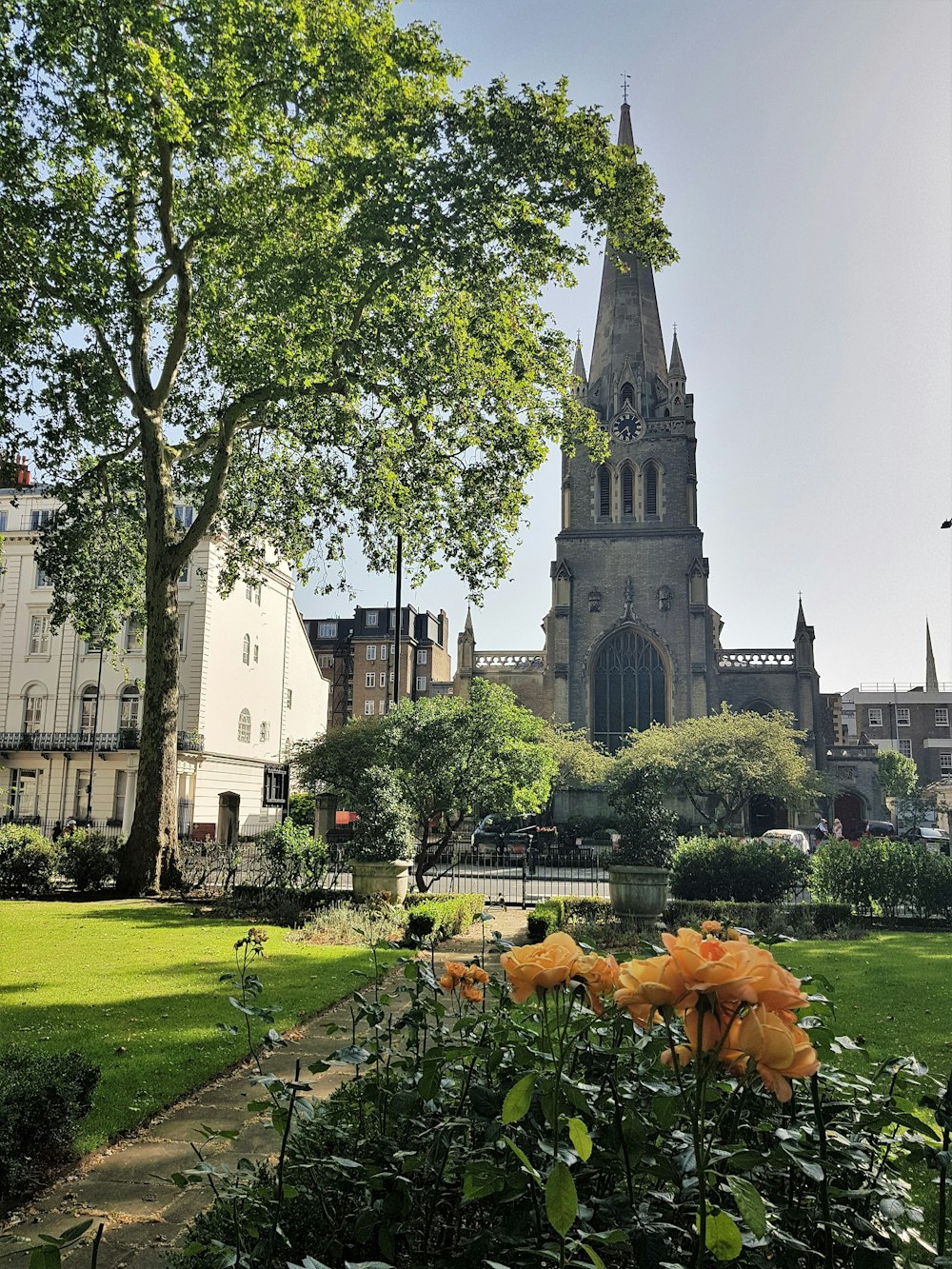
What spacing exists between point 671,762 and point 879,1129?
37608mm

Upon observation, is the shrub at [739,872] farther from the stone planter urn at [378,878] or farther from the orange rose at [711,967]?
the orange rose at [711,967]

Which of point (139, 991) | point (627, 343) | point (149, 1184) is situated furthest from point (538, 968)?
point (627, 343)

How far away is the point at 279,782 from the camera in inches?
1012

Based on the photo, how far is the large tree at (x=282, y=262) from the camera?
14922mm

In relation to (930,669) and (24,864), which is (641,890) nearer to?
(24,864)

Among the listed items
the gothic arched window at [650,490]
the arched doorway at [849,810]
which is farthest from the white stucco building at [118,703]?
the arched doorway at [849,810]

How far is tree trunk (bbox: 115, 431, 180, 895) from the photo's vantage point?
60.6 ft

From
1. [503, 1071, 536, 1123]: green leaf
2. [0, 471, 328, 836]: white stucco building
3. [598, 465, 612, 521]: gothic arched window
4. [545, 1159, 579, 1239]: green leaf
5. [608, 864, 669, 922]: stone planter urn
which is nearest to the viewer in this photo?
[545, 1159, 579, 1239]: green leaf

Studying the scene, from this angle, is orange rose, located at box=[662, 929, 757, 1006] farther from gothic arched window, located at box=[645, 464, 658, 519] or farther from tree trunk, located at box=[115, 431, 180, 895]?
gothic arched window, located at box=[645, 464, 658, 519]

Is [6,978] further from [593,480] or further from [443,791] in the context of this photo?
[593,480]

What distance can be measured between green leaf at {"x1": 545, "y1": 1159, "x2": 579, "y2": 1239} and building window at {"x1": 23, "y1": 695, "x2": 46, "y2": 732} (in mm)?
45703

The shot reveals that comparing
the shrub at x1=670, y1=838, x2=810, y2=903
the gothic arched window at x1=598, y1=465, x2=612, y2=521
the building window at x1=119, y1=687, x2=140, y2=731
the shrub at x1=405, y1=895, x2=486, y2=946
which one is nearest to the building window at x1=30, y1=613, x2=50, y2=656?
the building window at x1=119, y1=687, x2=140, y2=731

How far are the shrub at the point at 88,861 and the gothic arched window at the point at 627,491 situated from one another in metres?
40.4

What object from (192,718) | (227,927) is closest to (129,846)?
(227,927)
